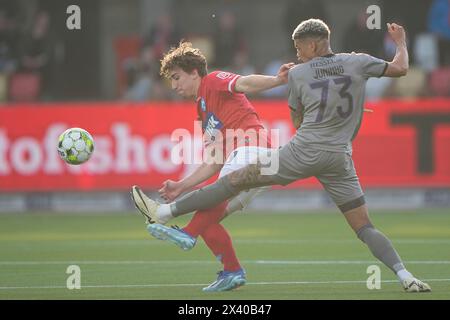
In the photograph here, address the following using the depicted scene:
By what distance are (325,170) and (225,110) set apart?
43.9 inches

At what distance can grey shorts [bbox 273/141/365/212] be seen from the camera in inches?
394

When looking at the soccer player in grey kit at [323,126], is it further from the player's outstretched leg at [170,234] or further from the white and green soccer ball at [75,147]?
the white and green soccer ball at [75,147]

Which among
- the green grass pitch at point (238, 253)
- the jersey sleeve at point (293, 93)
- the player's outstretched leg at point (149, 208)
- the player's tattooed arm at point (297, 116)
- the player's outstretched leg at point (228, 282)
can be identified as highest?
the jersey sleeve at point (293, 93)

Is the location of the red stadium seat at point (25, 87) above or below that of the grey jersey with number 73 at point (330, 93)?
below

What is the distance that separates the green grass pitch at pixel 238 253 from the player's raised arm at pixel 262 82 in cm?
179

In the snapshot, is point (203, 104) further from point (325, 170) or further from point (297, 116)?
point (325, 170)

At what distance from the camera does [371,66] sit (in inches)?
393

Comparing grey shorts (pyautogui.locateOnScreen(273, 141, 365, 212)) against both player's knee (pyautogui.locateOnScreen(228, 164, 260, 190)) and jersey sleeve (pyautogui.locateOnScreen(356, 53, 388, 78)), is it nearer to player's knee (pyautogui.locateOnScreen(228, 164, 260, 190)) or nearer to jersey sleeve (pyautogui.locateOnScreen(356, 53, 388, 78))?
player's knee (pyautogui.locateOnScreen(228, 164, 260, 190))

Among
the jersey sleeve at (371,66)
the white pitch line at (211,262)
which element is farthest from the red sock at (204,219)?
the white pitch line at (211,262)

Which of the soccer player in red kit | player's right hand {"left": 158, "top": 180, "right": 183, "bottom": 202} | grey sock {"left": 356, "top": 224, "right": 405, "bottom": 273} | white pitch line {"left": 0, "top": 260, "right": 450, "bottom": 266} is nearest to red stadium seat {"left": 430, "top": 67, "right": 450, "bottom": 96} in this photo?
white pitch line {"left": 0, "top": 260, "right": 450, "bottom": 266}

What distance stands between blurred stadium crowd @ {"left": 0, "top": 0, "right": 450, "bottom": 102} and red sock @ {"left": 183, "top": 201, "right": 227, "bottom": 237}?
11.4 m

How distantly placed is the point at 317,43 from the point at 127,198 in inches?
462

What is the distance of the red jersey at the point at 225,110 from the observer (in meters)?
10.5

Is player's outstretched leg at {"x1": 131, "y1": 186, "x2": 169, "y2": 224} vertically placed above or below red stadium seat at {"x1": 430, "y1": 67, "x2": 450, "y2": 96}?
below
